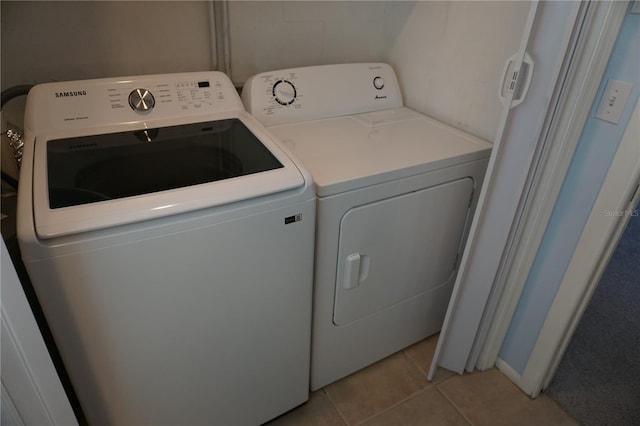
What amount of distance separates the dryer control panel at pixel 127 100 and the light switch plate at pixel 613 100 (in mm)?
1164

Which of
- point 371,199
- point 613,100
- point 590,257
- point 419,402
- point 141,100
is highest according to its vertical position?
point 613,100

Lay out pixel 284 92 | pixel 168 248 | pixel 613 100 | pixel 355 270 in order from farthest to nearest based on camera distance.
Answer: pixel 284 92 → pixel 355 270 → pixel 613 100 → pixel 168 248

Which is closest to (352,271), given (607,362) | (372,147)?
(372,147)

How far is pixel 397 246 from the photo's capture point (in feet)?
4.77

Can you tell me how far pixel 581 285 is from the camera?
1370 mm

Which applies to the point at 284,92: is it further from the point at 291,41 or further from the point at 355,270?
the point at 355,270

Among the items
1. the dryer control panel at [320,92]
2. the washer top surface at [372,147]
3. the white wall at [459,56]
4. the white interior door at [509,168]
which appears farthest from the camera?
the dryer control panel at [320,92]

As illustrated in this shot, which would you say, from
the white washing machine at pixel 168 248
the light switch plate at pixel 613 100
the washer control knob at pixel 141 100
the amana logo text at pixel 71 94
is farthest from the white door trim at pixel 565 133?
the amana logo text at pixel 71 94

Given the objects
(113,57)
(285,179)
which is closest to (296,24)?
(113,57)

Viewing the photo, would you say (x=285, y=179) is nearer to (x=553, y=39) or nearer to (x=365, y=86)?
(x=553, y=39)

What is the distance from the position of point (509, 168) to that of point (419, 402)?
0.99 metres

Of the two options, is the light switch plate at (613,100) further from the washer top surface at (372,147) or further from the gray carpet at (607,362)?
the gray carpet at (607,362)

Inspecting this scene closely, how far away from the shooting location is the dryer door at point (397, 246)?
134 centimetres

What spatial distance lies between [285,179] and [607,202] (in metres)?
0.98
